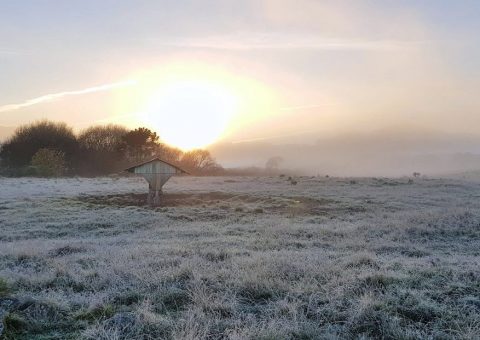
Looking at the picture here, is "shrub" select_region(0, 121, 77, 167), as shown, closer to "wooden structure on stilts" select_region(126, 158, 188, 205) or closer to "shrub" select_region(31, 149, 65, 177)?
"shrub" select_region(31, 149, 65, 177)

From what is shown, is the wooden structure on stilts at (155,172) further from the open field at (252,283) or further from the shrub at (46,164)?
the shrub at (46,164)

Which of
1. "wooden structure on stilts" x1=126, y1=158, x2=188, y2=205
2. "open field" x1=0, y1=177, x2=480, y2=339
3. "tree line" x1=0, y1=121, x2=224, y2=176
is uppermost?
"tree line" x1=0, y1=121, x2=224, y2=176

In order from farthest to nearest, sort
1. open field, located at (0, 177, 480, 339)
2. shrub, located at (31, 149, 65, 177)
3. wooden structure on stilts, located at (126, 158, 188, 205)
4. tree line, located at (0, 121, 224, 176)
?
tree line, located at (0, 121, 224, 176) → shrub, located at (31, 149, 65, 177) → wooden structure on stilts, located at (126, 158, 188, 205) → open field, located at (0, 177, 480, 339)

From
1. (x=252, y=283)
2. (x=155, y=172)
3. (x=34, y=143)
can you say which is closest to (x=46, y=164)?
(x=34, y=143)

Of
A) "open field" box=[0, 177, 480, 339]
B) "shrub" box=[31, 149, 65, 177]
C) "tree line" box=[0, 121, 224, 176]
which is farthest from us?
"tree line" box=[0, 121, 224, 176]

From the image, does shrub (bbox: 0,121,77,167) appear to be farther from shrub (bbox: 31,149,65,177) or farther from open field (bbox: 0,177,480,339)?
open field (bbox: 0,177,480,339)

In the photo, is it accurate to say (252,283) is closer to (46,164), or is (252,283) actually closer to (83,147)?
(46,164)

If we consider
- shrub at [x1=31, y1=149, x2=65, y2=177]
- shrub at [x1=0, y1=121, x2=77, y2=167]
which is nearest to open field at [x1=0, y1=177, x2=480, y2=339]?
shrub at [x1=31, y1=149, x2=65, y2=177]

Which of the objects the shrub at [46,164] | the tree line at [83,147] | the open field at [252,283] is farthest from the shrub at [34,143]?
the open field at [252,283]

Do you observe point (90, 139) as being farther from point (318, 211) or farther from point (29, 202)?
point (318, 211)

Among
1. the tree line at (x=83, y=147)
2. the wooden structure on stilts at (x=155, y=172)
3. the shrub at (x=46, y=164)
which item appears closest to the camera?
the wooden structure on stilts at (x=155, y=172)

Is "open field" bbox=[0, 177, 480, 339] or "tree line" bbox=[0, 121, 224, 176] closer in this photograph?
"open field" bbox=[0, 177, 480, 339]

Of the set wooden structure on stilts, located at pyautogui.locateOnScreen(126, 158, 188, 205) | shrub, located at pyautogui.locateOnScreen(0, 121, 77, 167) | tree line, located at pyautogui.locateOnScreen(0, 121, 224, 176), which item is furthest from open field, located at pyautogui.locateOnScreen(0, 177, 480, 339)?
shrub, located at pyautogui.locateOnScreen(0, 121, 77, 167)

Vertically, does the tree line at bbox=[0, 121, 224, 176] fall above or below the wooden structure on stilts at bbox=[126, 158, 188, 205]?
above
